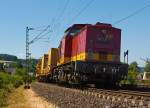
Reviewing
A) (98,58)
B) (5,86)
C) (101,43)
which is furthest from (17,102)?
(5,86)

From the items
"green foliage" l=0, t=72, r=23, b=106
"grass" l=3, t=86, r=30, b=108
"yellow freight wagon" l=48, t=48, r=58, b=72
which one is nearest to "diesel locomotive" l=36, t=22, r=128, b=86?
"grass" l=3, t=86, r=30, b=108

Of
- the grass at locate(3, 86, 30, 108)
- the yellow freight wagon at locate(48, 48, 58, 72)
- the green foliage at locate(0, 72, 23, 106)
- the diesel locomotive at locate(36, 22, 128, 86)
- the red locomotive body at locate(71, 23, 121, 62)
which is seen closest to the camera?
the grass at locate(3, 86, 30, 108)

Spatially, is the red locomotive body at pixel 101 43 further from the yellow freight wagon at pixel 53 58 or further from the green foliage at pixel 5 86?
the yellow freight wagon at pixel 53 58

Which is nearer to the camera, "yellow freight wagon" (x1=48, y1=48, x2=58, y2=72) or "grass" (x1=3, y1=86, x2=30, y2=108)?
"grass" (x1=3, y1=86, x2=30, y2=108)

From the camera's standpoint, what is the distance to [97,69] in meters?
22.0

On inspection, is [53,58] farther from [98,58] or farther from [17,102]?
[17,102]

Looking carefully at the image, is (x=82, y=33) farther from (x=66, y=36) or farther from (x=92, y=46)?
(x=66, y=36)

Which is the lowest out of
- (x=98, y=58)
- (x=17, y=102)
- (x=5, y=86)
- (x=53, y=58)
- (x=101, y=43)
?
(x=17, y=102)

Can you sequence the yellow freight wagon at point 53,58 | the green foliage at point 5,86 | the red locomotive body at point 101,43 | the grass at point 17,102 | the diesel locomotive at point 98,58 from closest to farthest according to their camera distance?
the grass at point 17,102 → the diesel locomotive at point 98,58 → the red locomotive body at point 101,43 → the green foliage at point 5,86 → the yellow freight wagon at point 53,58

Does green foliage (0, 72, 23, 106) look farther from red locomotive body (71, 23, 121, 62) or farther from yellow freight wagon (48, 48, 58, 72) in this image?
red locomotive body (71, 23, 121, 62)

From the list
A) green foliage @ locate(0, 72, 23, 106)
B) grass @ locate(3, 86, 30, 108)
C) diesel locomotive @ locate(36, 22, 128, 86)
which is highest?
diesel locomotive @ locate(36, 22, 128, 86)

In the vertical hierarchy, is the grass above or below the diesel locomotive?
below

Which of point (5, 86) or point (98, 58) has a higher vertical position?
point (98, 58)

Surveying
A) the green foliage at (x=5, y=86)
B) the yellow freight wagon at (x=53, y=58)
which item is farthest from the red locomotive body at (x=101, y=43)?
the yellow freight wagon at (x=53, y=58)
